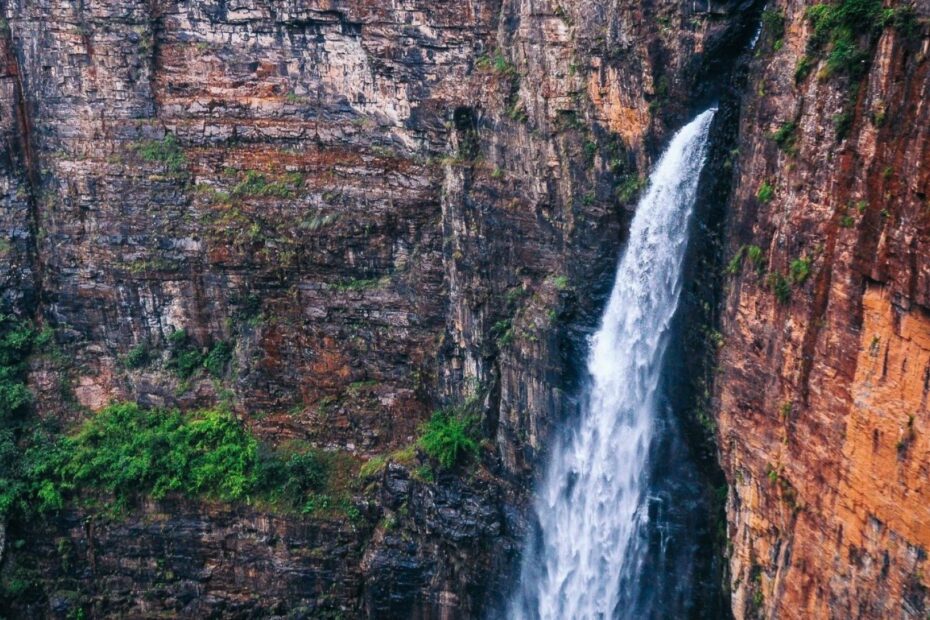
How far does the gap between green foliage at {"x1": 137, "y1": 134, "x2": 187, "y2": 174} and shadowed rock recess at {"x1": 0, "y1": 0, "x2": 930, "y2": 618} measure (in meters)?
0.08

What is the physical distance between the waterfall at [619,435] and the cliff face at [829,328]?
6.37ft

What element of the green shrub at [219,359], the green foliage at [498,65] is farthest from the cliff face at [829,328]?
the green shrub at [219,359]

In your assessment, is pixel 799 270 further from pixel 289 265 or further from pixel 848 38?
pixel 289 265

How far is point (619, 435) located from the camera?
19.6 meters

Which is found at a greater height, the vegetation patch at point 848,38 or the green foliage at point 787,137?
the vegetation patch at point 848,38

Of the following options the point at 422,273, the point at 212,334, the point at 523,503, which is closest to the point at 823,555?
the point at 523,503

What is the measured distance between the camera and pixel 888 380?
500 inches

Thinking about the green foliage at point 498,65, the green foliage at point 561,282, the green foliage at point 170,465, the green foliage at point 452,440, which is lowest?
the green foliage at point 170,465

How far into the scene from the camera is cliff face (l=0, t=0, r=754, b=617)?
73.2 feet

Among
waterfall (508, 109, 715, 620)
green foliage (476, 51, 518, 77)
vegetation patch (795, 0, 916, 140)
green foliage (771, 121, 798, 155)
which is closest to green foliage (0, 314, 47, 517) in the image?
waterfall (508, 109, 715, 620)

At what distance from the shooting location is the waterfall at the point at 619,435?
1808 cm

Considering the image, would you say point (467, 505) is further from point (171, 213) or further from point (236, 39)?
point (236, 39)

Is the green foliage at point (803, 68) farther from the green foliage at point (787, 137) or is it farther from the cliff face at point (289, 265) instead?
the cliff face at point (289, 265)

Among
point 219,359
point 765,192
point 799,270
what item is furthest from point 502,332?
point 799,270
